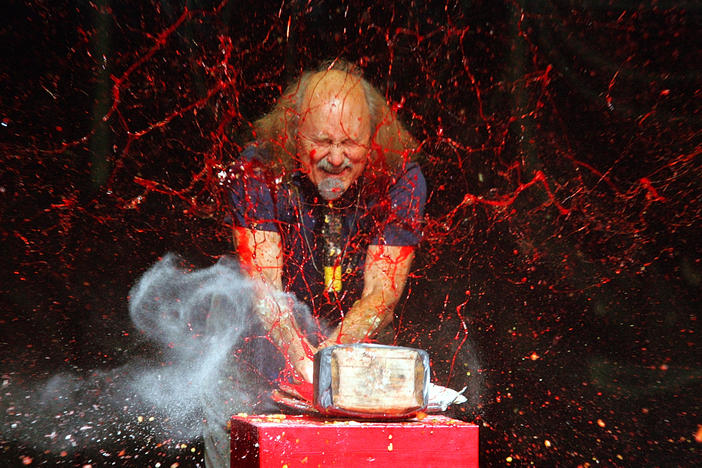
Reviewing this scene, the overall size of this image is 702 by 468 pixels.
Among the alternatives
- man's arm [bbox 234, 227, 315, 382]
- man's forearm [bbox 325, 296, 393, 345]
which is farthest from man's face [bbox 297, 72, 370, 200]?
man's forearm [bbox 325, 296, 393, 345]

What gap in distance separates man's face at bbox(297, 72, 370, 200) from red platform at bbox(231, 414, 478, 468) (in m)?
1.01

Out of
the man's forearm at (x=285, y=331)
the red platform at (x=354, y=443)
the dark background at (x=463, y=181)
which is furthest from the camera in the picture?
the dark background at (x=463, y=181)

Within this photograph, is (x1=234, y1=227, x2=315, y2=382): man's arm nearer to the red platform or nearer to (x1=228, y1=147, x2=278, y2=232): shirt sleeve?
(x1=228, y1=147, x2=278, y2=232): shirt sleeve

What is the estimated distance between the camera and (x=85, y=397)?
2.54 m

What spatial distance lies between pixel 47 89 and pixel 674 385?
258 centimetres

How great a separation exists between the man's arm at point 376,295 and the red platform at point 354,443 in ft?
2.40

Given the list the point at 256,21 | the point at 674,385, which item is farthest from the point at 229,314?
the point at 674,385

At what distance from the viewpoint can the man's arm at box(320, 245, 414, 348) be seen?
2.14 metres

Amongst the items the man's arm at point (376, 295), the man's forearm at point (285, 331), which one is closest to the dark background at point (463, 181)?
the man's arm at point (376, 295)

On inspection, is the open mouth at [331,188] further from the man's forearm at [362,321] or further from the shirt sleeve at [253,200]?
the man's forearm at [362,321]

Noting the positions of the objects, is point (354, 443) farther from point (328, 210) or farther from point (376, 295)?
point (328, 210)

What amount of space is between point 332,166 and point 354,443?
3.56 ft

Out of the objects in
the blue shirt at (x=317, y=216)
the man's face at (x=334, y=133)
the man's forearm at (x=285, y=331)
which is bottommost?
the man's forearm at (x=285, y=331)

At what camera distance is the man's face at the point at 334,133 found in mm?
2107
